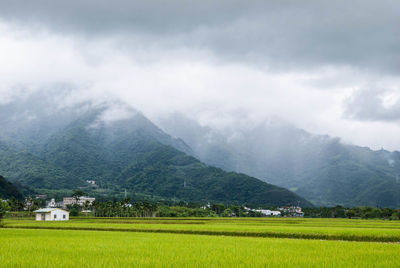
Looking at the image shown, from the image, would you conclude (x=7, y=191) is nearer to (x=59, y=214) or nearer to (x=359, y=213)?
(x=59, y=214)

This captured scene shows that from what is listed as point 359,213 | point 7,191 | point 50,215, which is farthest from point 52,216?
point 359,213

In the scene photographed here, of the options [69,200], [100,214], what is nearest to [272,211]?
[100,214]

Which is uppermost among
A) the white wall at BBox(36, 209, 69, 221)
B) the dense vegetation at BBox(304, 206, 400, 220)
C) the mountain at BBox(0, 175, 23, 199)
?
the mountain at BBox(0, 175, 23, 199)

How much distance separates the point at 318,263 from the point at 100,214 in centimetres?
9610

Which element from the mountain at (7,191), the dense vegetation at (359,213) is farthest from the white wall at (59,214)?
the dense vegetation at (359,213)

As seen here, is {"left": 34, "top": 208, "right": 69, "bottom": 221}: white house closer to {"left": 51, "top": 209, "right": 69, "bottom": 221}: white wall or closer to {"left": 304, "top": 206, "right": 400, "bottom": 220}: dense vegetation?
{"left": 51, "top": 209, "right": 69, "bottom": 221}: white wall

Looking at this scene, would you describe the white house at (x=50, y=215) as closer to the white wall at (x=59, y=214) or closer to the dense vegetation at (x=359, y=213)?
the white wall at (x=59, y=214)

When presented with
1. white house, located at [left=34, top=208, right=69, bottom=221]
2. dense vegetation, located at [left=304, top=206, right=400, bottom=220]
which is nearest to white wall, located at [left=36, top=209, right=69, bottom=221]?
white house, located at [left=34, top=208, right=69, bottom=221]

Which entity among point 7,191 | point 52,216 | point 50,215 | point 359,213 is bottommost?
point 359,213

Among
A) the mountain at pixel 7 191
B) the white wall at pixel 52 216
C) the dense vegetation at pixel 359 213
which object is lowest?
the dense vegetation at pixel 359 213

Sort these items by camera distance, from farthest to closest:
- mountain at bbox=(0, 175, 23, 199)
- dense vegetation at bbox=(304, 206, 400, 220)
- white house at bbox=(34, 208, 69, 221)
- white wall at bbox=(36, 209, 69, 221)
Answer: mountain at bbox=(0, 175, 23, 199), dense vegetation at bbox=(304, 206, 400, 220), white house at bbox=(34, 208, 69, 221), white wall at bbox=(36, 209, 69, 221)

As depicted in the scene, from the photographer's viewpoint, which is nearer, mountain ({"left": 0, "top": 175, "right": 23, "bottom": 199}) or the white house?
the white house

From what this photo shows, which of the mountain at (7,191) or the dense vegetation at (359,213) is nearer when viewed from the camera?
the dense vegetation at (359,213)

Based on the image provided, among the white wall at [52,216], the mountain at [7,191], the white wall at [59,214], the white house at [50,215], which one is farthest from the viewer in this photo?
the mountain at [7,191]
